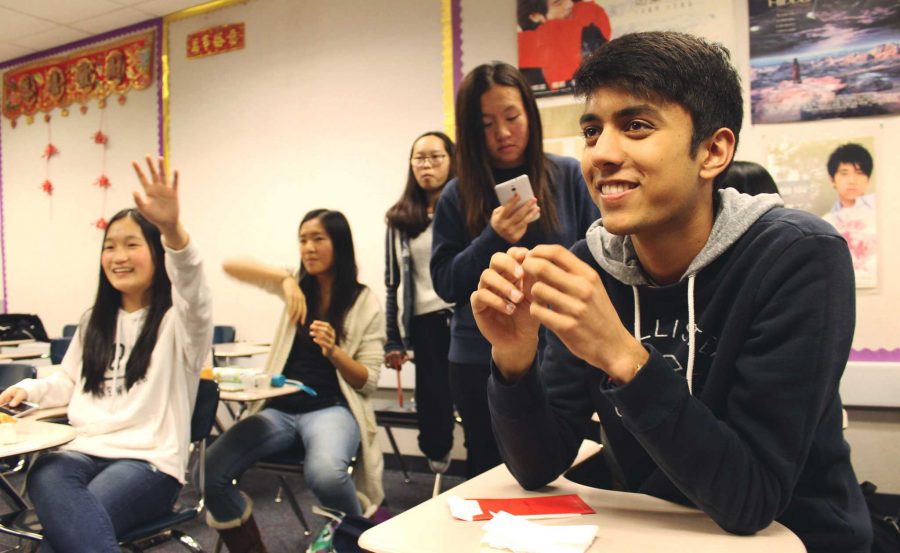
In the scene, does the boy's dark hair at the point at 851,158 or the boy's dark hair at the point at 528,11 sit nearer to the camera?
the boy's dark hair at the point at 851,158

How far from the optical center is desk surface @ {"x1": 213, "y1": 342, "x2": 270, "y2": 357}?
400 cm

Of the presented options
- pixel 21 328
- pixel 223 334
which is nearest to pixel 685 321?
pixel 223 334

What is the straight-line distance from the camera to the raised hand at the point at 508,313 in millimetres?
931

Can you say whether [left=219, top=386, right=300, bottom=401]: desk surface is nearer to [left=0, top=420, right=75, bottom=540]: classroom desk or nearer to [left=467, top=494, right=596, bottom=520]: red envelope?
[left=0, top=420, right=75, bottom=540]: classroom desk

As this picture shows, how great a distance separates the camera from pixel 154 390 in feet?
6.92

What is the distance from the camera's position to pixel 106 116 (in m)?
5.79

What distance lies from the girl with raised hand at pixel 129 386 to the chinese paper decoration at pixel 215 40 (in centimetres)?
325

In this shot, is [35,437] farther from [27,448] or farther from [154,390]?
[154,390]

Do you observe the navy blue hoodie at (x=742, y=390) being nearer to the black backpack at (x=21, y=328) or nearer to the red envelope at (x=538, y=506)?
the red envelope at (x=538, y=506)

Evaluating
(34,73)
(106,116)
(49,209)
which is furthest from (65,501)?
(34,73)

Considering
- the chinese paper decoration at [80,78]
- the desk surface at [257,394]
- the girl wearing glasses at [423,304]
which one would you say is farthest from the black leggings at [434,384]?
the chinese paper decoration at [80,78]

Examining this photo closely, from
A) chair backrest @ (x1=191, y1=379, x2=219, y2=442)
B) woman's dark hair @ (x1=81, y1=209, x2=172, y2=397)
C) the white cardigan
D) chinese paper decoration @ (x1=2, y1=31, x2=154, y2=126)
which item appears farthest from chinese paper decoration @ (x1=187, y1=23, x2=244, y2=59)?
chair backrest @ (x1=191, y1=379, x2=219, y2=442)

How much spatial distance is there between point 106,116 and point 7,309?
217cm

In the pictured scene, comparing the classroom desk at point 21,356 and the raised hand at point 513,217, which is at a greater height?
the raised hand at point 513,217
